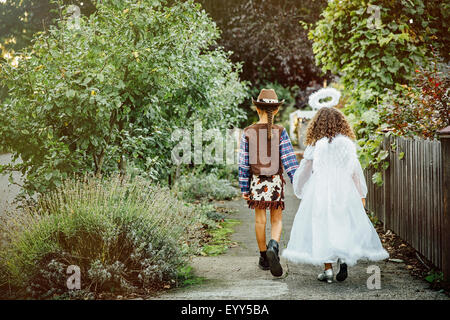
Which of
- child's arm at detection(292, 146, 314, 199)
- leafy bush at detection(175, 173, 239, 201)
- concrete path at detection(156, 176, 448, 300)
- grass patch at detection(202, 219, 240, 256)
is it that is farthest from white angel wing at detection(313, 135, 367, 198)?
leafy bush at detection(175, 173, 239, 201)

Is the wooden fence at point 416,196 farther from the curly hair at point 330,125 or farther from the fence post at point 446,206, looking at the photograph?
the curly hair at point 330,125

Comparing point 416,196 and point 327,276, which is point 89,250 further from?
point 416,196

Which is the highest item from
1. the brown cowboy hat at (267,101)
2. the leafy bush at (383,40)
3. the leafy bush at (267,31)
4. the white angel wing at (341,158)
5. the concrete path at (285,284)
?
the leafy bush at (267,31)

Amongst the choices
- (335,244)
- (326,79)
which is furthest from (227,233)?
(326,79)

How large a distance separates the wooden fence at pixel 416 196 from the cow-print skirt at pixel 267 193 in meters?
1.50

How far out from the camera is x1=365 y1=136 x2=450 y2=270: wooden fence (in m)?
4.62

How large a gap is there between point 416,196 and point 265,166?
5.61 ft

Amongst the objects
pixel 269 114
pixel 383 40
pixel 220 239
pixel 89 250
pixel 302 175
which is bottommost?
pixel 220 239

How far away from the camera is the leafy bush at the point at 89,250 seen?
4.36 meters

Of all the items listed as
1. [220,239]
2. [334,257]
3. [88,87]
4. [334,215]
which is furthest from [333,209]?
[88,87]

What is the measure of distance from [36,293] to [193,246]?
68.2 inches

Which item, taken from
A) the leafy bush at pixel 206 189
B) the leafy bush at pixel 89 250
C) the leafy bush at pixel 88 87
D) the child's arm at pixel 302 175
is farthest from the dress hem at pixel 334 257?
the leafy bush at pixel 206 189

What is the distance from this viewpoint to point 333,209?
4.82 meters

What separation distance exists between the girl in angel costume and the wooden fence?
1.81 feet
